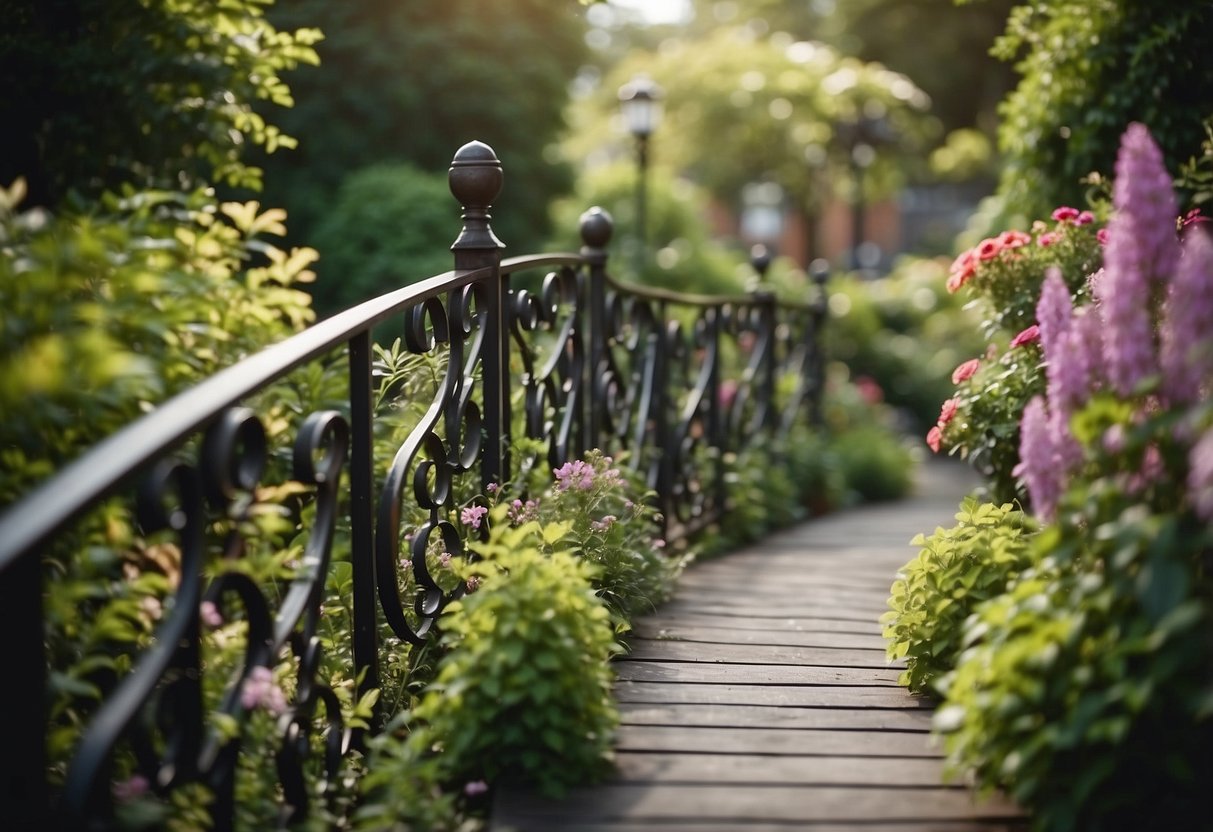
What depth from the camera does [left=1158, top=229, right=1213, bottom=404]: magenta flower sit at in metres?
2.11

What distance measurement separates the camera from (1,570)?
150cm

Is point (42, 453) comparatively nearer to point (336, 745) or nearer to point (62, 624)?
point (62, 624)

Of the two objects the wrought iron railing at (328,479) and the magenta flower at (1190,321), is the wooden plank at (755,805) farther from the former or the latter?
the magenta flower at (1190,321)

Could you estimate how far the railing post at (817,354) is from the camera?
880cm

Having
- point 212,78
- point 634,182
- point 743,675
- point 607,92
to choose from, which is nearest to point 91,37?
point 212,78

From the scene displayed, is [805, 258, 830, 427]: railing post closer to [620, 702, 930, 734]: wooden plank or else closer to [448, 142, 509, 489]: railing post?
[448, 142, 509, 489]: railing post

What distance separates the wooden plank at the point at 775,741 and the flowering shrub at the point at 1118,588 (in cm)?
37

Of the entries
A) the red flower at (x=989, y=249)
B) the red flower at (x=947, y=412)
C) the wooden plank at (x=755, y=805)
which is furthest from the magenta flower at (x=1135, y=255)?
the red flower at (x=989, y=249)

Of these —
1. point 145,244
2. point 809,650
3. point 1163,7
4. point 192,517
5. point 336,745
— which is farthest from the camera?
point 1163,7

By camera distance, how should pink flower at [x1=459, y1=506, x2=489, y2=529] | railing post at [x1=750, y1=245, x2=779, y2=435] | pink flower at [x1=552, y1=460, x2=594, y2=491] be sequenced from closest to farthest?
pink flower at [x1=459, y1=506, x2=489, y2=529] < pink flower at [x1=552, y1=460, x2=594, y2=491] < railing post at [x1=750, y1=245, x2=779, y2=435]

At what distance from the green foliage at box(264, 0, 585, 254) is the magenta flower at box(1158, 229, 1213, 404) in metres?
10.4

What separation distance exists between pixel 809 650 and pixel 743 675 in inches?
14.4

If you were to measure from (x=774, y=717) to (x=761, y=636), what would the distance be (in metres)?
0.79

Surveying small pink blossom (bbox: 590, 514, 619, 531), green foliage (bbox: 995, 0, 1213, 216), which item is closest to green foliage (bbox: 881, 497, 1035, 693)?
small pink blossom (bbox: 590, 514, 619, 531)
